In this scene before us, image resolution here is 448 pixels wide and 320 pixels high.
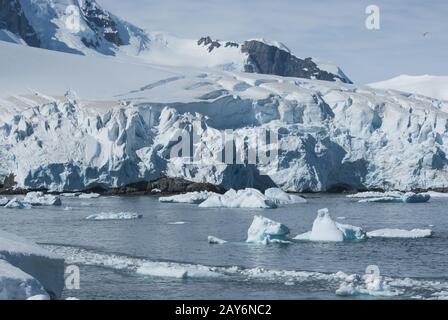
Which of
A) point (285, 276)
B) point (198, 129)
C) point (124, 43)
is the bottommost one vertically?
point (285, 276)

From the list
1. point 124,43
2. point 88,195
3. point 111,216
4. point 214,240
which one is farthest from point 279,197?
point 124,43

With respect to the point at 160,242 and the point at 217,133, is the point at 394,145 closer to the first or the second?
the point at 217,133

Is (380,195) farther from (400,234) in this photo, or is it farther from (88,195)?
(400,234)

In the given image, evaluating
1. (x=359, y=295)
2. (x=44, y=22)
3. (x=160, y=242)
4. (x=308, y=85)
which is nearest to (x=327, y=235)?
(x=160, y=242)

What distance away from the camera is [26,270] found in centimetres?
1189

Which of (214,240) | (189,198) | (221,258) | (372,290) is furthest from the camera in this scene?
(189,198)

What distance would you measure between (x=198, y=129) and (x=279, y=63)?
80374 millimetres

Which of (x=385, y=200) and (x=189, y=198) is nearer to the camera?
(x=189, y=198)

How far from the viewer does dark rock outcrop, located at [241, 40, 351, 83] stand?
134900mm

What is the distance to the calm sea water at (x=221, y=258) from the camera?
14922 millimetres

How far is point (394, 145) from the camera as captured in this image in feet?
209

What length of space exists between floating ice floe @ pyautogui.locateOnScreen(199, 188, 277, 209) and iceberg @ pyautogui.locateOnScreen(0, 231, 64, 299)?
30931 mm

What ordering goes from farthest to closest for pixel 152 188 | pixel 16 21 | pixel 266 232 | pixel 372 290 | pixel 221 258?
pixel 16 21, pixel 152 188, pixel 266 232, pixel 221 258, pixel 372 290

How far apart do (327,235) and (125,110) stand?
38.4 m
